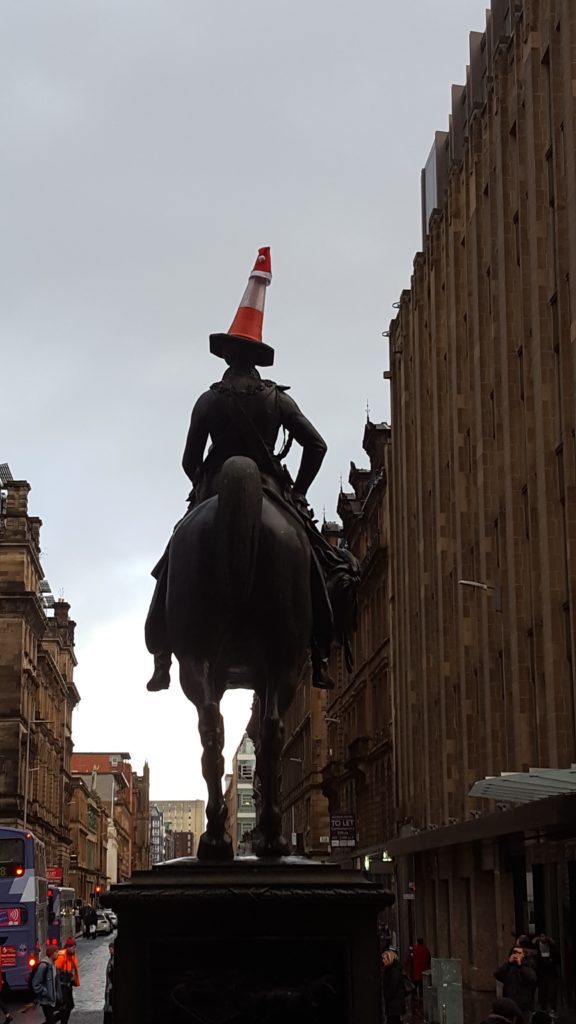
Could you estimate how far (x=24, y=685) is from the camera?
8869 centimetres

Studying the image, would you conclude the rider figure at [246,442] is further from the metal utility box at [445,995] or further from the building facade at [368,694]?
the building facade at [368,694]

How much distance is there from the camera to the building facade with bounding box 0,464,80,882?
277ft

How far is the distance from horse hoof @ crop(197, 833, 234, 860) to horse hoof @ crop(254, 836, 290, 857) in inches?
8.7

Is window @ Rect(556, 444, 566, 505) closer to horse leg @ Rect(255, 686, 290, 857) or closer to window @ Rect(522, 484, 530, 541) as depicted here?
window @ Rect(522, 484, 530, 541)

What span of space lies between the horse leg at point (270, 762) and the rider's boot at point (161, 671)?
2.46 ft

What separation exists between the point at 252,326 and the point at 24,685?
273 feet

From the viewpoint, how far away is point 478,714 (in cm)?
3900

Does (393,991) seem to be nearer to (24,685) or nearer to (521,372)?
(521,372)

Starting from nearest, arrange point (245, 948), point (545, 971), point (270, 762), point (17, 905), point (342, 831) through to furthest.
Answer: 1. point (245, 948)
2. point (270, 762)
3. point (545, 971)
4. point (17, 905)
5. point (342, 831)

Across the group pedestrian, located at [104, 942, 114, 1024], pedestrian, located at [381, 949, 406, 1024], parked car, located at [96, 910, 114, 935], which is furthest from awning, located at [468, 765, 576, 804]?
parked car, located at [96, 910, 114, 935]

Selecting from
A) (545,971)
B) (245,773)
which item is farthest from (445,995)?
(245,773)

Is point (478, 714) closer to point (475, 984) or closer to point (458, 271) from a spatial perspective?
point (475, 984)

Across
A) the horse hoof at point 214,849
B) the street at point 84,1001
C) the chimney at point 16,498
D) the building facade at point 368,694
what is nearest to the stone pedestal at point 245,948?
the horse hoof at point 214,849

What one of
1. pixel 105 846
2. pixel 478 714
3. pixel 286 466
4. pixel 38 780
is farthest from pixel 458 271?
pixel 105 846
